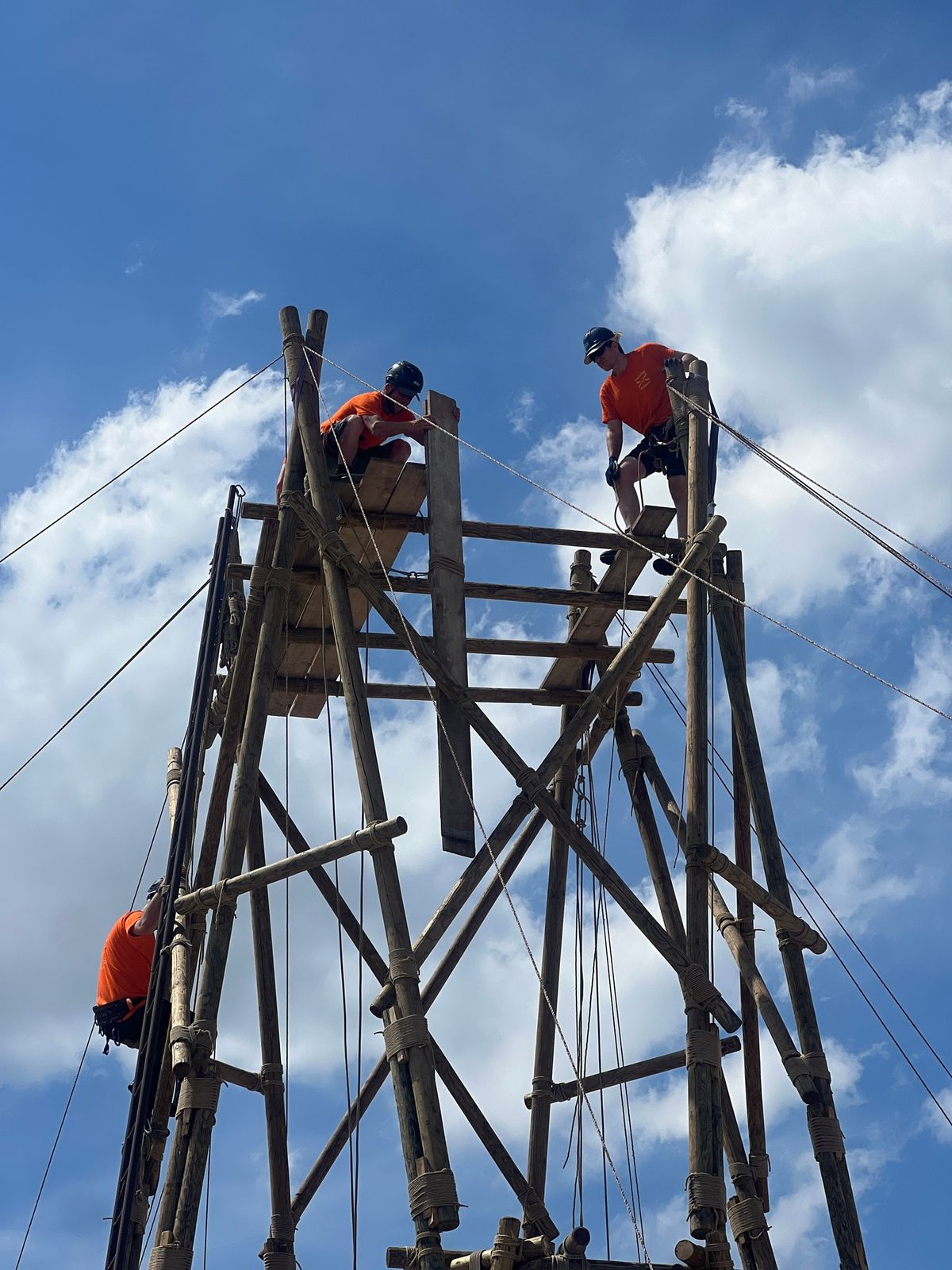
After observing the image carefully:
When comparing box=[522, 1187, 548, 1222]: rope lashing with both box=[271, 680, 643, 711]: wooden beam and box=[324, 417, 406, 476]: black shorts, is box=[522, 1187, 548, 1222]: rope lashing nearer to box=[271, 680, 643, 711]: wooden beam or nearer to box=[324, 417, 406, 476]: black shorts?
box=[271, 680, 643, 711]: wooden beam

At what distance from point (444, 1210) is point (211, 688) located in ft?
15.8

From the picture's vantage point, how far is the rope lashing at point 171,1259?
9734mm

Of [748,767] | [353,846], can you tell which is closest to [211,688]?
[353,846]

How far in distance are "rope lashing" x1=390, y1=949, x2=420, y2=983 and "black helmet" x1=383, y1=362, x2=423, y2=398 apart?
14.7 feet

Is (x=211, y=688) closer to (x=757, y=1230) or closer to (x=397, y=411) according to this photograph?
(x=397, y=411)

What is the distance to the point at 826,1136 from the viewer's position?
32.9 feet

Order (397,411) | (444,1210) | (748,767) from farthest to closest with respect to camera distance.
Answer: (397,411) < (748,767) < (444,1210)

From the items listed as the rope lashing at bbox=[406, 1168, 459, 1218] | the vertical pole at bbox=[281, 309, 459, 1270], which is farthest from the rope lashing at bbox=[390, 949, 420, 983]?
the rope lashing at bbox=[406, 1168, 459, 1218]

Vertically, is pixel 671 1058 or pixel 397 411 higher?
pixel 397 411

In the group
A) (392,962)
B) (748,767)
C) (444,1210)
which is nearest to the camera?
(444,1210)

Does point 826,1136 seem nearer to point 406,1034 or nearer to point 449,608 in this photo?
point 406,1034

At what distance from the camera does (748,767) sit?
1124 cm

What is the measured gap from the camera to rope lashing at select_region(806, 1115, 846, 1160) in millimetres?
10008

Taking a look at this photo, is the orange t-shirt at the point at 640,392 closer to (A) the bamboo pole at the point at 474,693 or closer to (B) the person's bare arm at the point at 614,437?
(B) the person's bare arm at the point at 614,437
